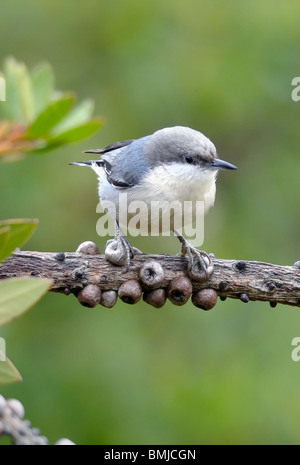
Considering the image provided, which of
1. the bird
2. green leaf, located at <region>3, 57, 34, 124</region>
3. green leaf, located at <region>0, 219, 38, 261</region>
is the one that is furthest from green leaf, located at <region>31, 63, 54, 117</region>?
the bird

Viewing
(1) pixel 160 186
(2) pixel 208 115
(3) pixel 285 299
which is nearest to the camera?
(3) pixel 285 299

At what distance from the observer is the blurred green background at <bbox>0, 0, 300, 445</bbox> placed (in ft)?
10.6

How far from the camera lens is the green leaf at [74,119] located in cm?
73

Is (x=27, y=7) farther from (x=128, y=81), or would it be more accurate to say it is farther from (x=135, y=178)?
(x=135, y=178)

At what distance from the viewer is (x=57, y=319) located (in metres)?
3.45

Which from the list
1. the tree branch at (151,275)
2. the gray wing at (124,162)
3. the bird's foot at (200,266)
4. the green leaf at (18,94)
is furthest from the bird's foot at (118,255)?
the green leaf at (18,94)

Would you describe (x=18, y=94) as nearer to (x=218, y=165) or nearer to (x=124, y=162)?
(x=218, y=165)

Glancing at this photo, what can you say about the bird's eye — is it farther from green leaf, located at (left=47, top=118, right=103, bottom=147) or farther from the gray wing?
green leaf, located at (left=47, top=118, right=103, bottom=147)

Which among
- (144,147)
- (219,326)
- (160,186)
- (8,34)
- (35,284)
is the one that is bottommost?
(35,284)

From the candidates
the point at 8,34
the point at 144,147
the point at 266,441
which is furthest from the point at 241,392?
the point at 8,34

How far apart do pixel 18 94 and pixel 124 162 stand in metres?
2.31

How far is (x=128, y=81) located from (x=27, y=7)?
28.3 inches

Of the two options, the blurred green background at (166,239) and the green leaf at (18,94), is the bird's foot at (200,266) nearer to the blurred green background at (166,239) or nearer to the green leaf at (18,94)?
the blurred green background at (166,239)

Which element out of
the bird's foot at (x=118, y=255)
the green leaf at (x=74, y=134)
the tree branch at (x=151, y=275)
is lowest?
the green leaf at (x=74, y=134)
